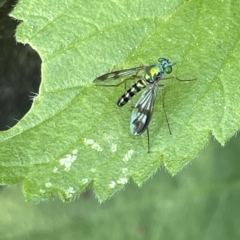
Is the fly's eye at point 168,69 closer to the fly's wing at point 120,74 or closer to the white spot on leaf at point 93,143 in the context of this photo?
the fly's wing at point 120,74

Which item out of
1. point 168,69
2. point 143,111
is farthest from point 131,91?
point 168,69

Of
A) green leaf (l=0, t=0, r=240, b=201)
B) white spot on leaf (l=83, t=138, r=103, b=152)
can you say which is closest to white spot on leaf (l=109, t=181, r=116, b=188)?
green leaf (l=0, t=0, r=240, b=201)

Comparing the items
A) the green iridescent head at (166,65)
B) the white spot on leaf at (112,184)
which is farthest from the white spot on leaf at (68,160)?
the green iridescent head at (166,65)

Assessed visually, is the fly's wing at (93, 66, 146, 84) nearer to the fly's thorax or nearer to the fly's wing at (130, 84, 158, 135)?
the fly's thorax

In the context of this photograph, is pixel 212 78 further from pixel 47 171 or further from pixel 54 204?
pixel 54 204

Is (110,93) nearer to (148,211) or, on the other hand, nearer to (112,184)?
(112,184)
